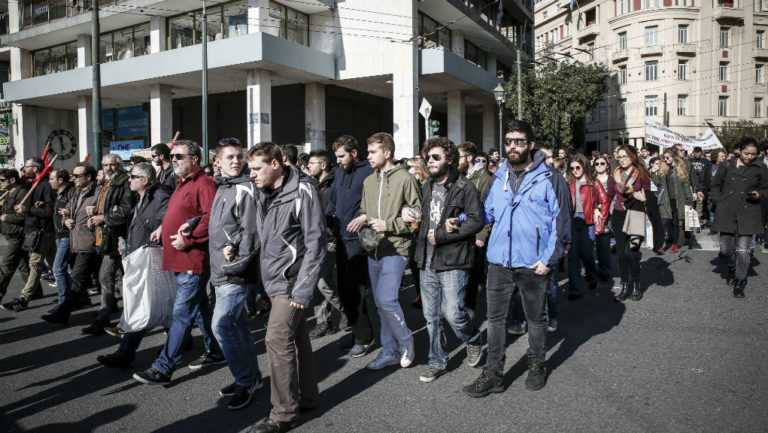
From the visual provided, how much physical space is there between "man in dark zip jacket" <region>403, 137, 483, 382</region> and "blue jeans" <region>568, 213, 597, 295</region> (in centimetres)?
311

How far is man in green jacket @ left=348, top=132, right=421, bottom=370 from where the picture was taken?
458 centimetres

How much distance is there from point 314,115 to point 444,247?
65.6 ft

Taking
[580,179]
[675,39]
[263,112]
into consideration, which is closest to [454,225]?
[580,179]

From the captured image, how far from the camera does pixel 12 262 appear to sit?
7270 mm

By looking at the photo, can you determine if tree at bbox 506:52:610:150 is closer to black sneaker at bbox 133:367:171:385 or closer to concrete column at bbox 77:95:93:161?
concrete column at bbox 77:95:93:161

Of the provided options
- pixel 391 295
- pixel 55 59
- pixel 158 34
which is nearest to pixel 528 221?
pixel 391 295

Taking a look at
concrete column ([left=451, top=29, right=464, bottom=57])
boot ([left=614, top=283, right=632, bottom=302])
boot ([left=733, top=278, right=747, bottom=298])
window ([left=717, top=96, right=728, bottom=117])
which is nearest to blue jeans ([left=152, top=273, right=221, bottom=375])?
boot ([left=614, top=283, right=632, bottom=302])

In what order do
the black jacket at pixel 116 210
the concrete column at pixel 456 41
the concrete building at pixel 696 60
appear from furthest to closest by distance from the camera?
the concrete building at pixel 696 60 < the concrete column at pixel 456 41 < the black jacket at pixel 116 210

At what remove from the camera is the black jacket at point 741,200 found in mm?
7016

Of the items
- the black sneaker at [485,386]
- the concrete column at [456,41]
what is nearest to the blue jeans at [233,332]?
the black sneaker at [485,386]

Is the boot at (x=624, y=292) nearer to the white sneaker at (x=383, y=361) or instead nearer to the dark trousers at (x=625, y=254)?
the dark trousers at (x=625, y=254)

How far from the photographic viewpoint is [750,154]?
7.12 m

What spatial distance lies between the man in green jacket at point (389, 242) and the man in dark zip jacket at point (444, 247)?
5.6 inches

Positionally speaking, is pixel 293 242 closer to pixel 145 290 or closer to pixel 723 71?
pixel 145 290
